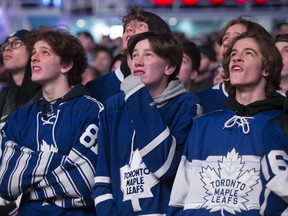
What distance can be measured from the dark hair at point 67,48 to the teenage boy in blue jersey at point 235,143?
126 cm

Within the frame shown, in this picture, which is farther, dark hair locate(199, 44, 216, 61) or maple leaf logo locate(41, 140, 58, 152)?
dark hair locate(199, 44, 216, 61)

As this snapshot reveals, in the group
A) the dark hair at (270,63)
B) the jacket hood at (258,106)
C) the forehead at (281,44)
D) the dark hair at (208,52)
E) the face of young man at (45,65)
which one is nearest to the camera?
the jacket hood at (258,106)

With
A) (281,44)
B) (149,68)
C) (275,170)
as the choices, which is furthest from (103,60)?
(275,170)

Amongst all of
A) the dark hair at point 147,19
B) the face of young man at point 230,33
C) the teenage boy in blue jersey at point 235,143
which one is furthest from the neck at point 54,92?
the teenage boy in blue jersey at point 235,143

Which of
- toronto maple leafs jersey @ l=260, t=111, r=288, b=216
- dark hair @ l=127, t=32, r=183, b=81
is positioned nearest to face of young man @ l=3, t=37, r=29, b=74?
dark hair @ l=127, t=32, r=183, b=81

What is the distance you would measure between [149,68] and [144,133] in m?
0.48

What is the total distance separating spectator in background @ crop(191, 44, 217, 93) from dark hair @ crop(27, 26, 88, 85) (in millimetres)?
2610

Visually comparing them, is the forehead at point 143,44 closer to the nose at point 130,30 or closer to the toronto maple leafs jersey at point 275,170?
the nose at point 130,30

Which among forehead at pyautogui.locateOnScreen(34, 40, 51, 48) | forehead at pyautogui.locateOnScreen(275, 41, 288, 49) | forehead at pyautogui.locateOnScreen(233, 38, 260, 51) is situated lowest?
forehead at pyautogui.locateOnScreen(275, 41, 288, 49)

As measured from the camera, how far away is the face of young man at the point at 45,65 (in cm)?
622

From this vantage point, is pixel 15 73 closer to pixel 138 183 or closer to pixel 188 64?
pixel 188 64

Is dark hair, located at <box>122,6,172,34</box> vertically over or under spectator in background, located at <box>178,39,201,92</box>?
over

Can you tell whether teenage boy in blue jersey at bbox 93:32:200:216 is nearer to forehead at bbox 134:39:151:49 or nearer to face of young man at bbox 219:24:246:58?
forehead at bbox 134:39:151:49

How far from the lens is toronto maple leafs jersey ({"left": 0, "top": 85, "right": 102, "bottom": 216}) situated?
5883 millimetres
